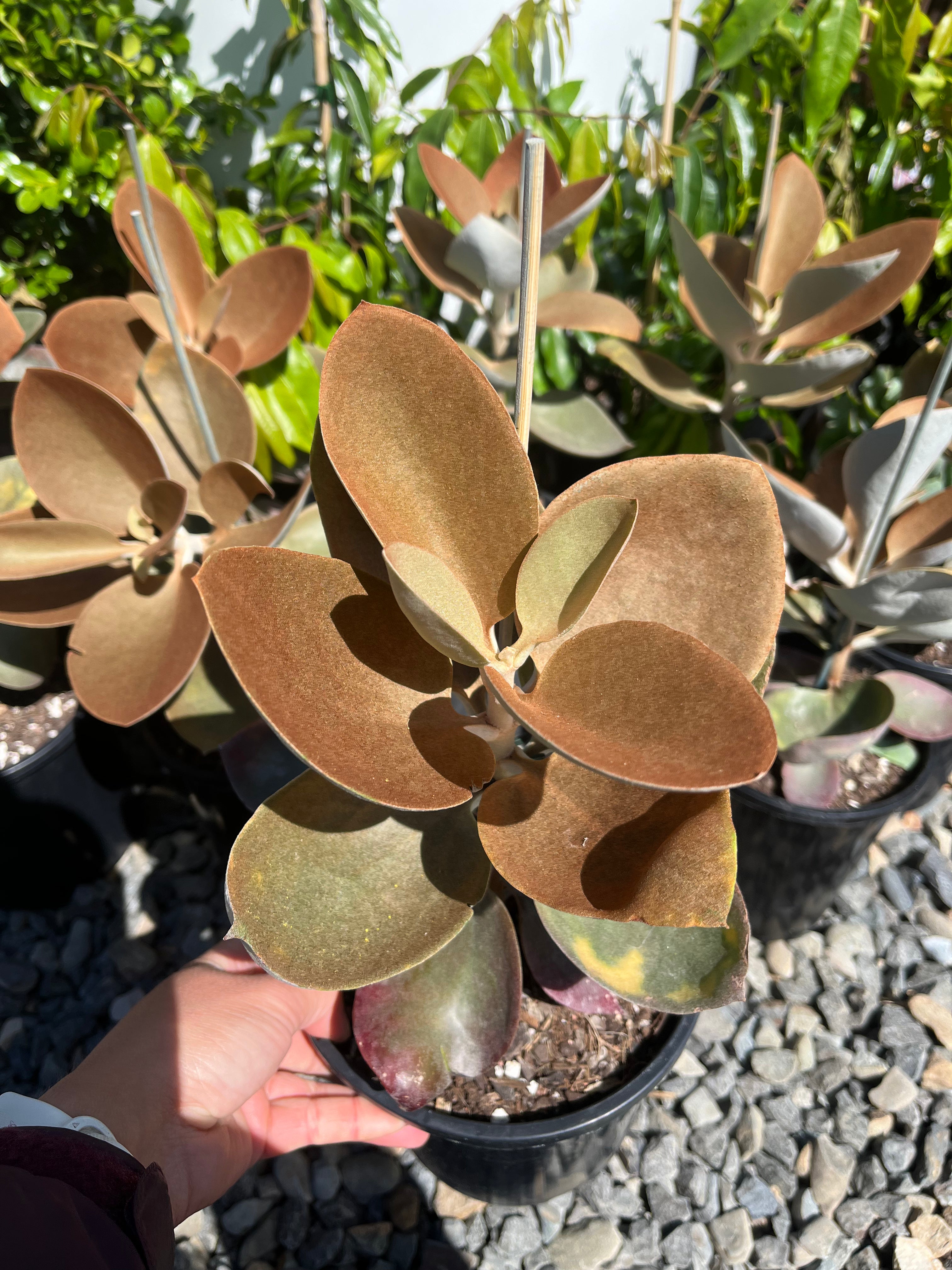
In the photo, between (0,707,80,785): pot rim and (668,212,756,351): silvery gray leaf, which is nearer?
(668,212,756,351): silvery gray leaf

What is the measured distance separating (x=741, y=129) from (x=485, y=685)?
4.66 feet

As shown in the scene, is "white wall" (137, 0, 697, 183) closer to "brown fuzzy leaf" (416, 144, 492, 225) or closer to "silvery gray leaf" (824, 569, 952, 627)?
→ "brown fuzzy leaf" (416, 144, 492, 225)

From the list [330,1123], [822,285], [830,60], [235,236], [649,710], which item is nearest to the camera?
[649,710]

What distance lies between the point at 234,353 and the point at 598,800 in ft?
3.01

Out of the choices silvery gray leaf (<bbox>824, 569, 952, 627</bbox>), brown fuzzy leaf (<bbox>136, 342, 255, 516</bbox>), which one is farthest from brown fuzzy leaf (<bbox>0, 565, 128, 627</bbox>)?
silvery gray leaf (<bbox>824, 569, 952, 627</bbox>)

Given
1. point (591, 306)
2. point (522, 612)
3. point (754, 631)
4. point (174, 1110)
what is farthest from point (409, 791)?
point (591, 306)

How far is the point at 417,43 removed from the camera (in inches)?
76.8

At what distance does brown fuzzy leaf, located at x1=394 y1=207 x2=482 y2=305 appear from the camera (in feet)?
4.01

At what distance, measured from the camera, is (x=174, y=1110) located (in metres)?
0.78

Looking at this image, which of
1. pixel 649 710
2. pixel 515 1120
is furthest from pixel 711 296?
pixel 515 1120

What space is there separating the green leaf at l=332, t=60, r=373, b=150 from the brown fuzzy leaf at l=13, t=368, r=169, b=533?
0.85 meters

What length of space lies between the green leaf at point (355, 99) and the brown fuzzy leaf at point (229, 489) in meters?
0.81

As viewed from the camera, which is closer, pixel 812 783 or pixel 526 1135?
pixel 526 1135

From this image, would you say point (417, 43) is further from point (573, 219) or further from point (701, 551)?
point (701, 551)
